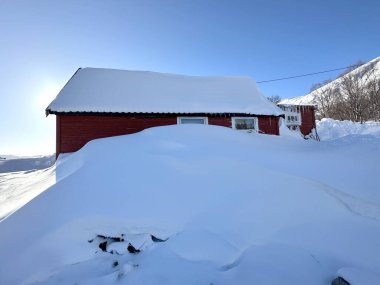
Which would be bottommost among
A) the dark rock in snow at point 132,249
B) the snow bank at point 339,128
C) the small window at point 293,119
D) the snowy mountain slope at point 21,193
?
the dark rock in snow at point 132,249

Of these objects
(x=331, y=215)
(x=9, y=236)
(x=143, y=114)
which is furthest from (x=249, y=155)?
(x=143, y=114)

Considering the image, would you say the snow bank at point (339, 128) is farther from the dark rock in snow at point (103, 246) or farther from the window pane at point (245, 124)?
the dark rock in snow at point (103, 246)

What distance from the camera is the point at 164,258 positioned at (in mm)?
3031

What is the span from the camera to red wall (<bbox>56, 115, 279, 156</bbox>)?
1051 cm

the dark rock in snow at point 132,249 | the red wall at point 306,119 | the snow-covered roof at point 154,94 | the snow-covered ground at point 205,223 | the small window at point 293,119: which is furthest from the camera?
the red wall at point 306,119

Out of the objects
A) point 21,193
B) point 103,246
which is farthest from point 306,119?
point 103,246

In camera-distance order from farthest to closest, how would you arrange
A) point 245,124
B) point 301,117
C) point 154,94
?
point 301,117 < point 245,124 < point 154,94

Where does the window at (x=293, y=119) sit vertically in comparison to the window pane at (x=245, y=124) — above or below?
above

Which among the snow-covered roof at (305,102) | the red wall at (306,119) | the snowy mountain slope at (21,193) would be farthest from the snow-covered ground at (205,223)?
the snow-covered roof at (305,102)

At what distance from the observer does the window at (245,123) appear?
483 inches

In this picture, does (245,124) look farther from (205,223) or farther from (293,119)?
(205,223)

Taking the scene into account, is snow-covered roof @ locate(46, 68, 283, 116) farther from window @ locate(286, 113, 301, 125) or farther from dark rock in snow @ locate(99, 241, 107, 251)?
dark rock in snow @ locate(99, 241, 107, 251)

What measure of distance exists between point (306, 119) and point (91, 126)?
17.0m

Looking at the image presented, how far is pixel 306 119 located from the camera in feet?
67.8
